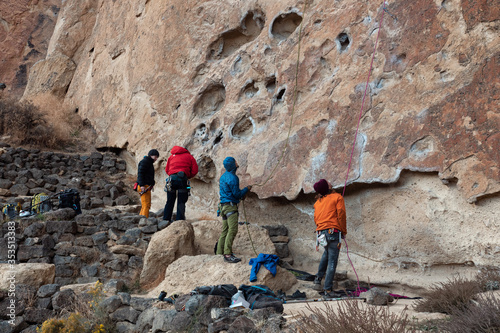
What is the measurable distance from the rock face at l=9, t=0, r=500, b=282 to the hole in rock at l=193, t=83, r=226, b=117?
0.03 metres

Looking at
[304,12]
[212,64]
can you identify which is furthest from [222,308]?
[212,64]

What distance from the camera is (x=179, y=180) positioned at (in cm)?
745

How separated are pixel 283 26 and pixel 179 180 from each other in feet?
12.3

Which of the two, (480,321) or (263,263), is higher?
(263,263)

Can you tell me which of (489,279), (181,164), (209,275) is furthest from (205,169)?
(489,279)

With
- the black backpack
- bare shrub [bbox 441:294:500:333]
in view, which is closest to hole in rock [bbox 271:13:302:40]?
the black backpack

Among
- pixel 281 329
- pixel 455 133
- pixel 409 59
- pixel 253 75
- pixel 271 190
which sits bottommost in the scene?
pixel 281 329

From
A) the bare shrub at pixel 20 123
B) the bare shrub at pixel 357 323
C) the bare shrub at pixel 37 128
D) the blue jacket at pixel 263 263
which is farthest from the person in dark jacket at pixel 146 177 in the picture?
the bare shrub at pixel 20 123

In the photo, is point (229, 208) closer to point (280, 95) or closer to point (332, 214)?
point (332, 214)

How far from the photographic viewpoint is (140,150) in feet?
37.0

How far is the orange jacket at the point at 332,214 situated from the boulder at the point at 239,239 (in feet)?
4.85

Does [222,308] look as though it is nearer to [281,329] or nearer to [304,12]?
[281,329]

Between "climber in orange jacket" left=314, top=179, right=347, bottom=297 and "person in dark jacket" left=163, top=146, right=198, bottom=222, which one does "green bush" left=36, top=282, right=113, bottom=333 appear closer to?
"person in dark jacket" left=163, top=146, right=198, bottom=222

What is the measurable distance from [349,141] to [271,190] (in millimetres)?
1635
